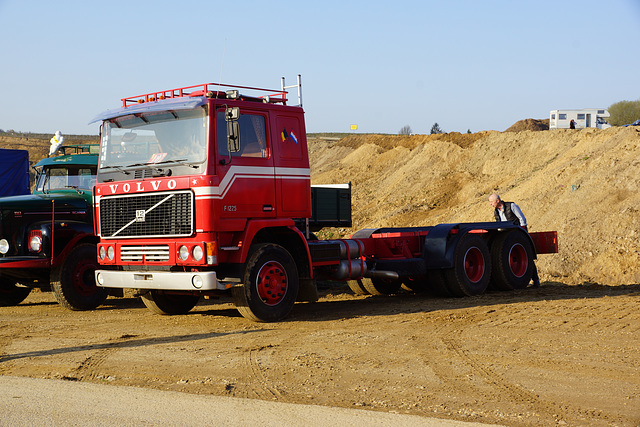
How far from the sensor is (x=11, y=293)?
14.0m

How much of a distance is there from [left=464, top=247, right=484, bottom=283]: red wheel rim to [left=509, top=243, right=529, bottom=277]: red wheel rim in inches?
42.2

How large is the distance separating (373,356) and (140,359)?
2638 mm

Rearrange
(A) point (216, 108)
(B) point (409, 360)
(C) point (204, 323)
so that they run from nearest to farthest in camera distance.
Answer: (B) point (409, 360), (A) point (216, 108), (C) point (204, 323)

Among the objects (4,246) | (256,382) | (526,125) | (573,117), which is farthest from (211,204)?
(526,125)

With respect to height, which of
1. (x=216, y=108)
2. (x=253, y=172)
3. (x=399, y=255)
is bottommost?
(x=399, y=255)

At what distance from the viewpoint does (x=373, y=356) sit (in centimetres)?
807

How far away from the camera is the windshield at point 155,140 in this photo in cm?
999

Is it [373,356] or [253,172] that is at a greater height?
[253,172]

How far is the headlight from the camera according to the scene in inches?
483

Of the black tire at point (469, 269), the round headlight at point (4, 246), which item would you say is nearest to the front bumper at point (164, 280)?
the round headlight at point (4, 246)

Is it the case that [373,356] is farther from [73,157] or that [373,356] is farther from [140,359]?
[73,157]

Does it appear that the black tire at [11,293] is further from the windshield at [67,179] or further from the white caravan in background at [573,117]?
the white caravan in background at [573,117]

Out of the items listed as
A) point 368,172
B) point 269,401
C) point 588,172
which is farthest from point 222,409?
point 368,172

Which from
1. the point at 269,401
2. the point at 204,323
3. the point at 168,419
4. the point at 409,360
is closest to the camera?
the point at 168,419
